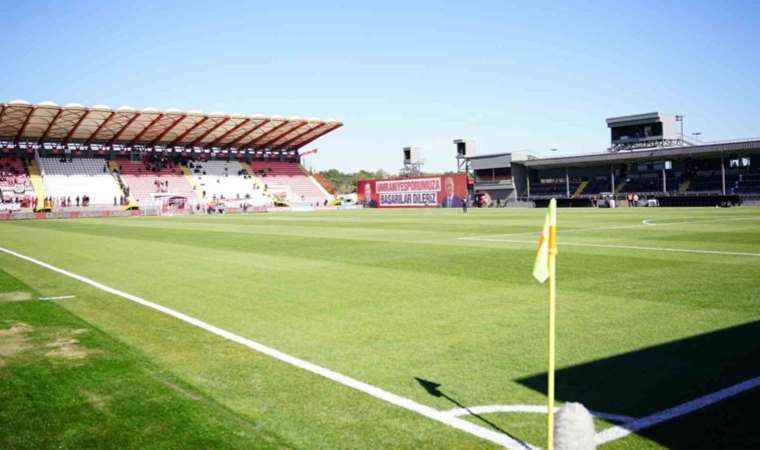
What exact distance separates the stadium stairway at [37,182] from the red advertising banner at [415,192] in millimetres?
39391

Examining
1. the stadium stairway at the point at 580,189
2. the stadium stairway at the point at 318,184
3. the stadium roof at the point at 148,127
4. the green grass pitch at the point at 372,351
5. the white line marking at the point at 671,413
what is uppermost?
the stadium roof at the point at 148,127

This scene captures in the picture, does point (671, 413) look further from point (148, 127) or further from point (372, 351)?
point (148, 127)

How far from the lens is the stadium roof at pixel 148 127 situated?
198 feet

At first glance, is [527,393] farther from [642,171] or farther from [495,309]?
[642,171]

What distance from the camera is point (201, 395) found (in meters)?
5.40

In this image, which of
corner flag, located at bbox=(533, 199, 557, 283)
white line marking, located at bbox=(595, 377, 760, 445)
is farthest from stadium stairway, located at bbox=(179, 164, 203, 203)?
corner flag, located at bbox=(533, 199, 557, 283)

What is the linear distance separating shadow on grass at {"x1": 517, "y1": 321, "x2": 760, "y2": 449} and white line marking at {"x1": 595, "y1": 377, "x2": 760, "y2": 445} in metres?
0.06

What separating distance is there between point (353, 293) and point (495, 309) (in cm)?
291

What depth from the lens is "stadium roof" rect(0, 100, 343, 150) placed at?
198 feet

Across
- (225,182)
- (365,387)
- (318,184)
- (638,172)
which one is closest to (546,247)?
(365,387)

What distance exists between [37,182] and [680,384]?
75675 millimetres

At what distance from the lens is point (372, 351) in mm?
6770

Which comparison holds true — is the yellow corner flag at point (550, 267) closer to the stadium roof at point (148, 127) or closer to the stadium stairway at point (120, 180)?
the stadium roof at point (148, 127)

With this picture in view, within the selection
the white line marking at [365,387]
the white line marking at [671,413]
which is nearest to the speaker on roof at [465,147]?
the white line marking at [365,387]
